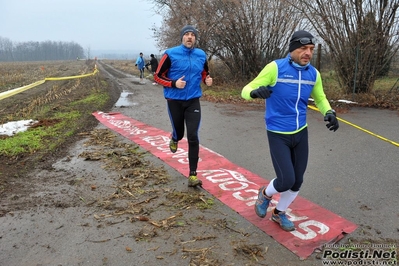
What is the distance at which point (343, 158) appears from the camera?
19.7 ft

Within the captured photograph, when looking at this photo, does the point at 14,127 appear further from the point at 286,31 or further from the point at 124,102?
the point at 286,31

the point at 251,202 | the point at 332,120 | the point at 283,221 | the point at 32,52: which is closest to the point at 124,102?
the point at 251,202

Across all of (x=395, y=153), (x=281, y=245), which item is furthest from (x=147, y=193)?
(x=395, y=153)

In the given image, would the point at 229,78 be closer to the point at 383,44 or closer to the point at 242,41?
the point at 242,41

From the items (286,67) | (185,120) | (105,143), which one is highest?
(286,67)

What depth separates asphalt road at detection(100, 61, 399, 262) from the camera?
389 cm

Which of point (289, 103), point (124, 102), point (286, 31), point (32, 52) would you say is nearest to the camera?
point (289, 103)

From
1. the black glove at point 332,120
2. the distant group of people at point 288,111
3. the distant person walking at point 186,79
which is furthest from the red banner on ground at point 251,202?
the black glove at point 332,120

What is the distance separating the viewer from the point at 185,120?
4824mm

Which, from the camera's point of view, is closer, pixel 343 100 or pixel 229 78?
pixel 343 100

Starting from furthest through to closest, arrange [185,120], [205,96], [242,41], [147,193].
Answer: [242,41], [205,96], [185,120], [147,193]

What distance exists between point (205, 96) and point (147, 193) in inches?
442

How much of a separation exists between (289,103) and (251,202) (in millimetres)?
1523

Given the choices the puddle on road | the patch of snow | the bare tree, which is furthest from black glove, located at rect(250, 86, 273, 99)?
the bare tree
